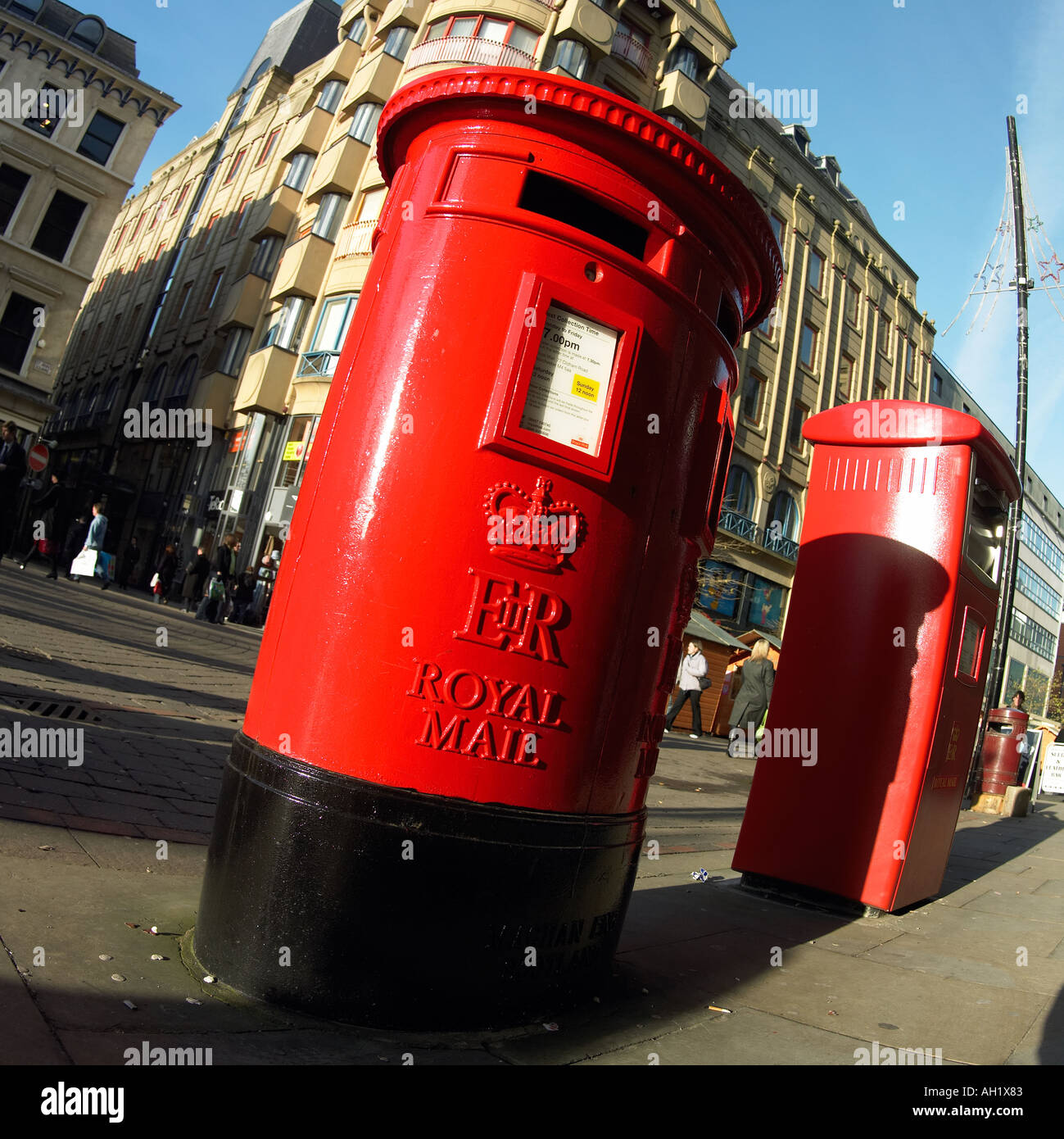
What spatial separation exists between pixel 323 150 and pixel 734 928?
31136 millimetres

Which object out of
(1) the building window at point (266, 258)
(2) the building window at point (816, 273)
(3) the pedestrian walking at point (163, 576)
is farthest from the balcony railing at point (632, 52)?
(3) the pedestrian walking at point (163, 576)

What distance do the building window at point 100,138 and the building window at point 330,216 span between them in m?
10.2

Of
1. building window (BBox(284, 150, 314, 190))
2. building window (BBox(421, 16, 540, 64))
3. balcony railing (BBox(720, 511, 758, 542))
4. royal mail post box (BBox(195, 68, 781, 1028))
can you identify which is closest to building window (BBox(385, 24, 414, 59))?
building window (BBox(421, 16, 540, 64))

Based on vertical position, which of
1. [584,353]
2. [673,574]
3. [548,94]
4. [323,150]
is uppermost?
[323,150]

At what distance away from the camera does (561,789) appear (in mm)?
2779

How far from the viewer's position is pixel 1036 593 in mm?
61719

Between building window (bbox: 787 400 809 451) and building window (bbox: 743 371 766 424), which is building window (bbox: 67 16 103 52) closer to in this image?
building window (bbox: 743 371 766 424)

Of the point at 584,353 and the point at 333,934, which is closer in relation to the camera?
the point at 333,934

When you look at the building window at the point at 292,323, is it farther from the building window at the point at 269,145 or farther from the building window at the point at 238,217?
the building window at the point at 269,145

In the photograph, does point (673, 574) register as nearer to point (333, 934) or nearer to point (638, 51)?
point (333, 934)

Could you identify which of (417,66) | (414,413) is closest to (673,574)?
(414,413)

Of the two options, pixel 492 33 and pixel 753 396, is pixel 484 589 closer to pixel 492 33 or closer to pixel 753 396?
pixel 492 33

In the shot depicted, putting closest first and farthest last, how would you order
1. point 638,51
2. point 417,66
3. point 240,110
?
point 417,66, point 638,51, point 240,110

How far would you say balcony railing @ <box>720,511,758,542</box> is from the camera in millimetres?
28094
